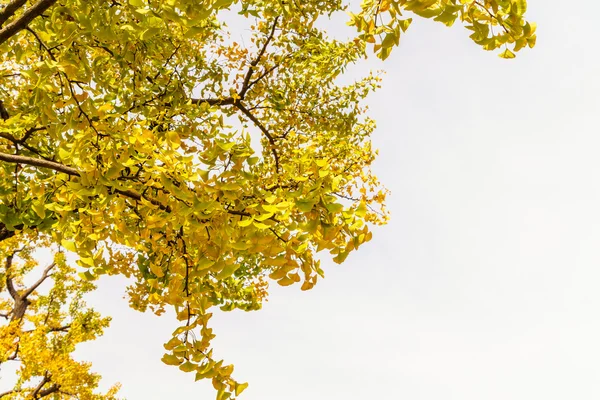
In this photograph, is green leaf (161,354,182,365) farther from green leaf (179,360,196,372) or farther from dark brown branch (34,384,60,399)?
dark brown branch (34,384,60,399)

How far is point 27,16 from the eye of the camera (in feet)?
8.89

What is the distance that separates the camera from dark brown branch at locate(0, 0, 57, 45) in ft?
8.56

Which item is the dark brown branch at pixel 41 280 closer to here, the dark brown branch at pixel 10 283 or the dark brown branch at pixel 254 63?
the dark brown branch at pixel 10 283

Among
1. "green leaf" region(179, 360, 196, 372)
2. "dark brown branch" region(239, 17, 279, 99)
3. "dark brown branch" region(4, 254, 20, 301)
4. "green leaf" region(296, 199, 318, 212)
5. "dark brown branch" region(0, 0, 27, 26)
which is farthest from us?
"dark brown branch" region(4, 254, 20, 301)

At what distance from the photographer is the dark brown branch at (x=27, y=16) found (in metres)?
2.61

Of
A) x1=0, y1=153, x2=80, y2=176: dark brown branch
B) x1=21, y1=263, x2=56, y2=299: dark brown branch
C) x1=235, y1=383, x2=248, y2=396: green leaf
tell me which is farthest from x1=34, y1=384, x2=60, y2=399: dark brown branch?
x1=235, y1=383, x2=248, y2=396: green leaf

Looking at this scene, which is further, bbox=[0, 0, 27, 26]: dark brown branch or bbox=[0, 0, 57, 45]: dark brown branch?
bbox=[0, 0, 27, 26]: dark brown branch

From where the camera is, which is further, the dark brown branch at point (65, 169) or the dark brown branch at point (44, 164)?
the dark brown branch at point (44, 164)

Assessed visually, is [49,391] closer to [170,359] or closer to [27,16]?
[170,359]

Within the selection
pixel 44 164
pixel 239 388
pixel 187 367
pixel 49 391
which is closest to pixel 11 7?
pixel 44 164

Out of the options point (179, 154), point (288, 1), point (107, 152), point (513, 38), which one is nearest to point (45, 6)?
point (107, 152)

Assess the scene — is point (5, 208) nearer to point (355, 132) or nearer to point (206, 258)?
point (206, 258)

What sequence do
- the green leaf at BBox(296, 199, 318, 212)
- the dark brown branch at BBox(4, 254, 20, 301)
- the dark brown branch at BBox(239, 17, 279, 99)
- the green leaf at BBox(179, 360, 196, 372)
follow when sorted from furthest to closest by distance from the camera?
the dark brown branch at BBox(4, 254, 20, 301)
the dark brown branch at BBox(239, 17, 279, 99)
the green leaf at BBox(179, 360, 196, 372)
the green leaf at BBox(296, 199, 318, 212)

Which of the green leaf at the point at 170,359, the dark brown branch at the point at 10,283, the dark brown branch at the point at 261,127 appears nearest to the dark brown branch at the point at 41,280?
the dark brown branch at the point at 10,283
